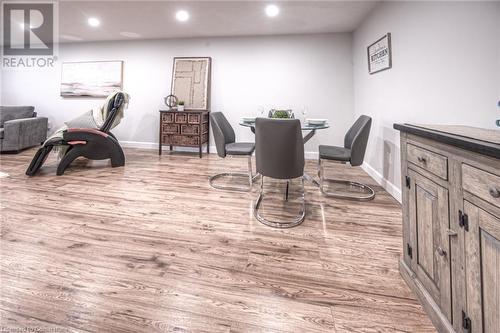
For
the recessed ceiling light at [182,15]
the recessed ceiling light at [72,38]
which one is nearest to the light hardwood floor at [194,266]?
the recessed ceiling light at [182,15]

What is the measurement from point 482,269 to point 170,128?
4741mm

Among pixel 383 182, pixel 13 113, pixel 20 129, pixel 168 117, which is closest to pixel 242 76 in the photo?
pixel 168 117

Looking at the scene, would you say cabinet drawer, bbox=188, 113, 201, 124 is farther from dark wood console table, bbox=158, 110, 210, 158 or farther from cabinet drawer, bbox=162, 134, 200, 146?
cabinet drawer, bbox=162, 134, 200, 146

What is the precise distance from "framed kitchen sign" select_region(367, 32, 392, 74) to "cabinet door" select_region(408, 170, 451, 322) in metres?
2.12

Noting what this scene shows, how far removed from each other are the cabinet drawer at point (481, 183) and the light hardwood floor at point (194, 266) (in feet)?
2.30

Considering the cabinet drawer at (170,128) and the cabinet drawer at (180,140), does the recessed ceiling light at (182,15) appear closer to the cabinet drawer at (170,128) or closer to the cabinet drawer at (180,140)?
the cabinet drawer at (170,128)

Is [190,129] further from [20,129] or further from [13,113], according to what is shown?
[13,113]

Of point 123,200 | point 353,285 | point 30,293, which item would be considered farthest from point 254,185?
point 30,293

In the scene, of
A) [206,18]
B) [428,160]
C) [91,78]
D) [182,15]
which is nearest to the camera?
[428,160]

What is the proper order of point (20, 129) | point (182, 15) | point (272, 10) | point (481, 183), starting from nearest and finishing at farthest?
point (481, 183), point (272, 10), point (182, 15), point (20, 129)

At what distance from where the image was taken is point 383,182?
3.00 meters

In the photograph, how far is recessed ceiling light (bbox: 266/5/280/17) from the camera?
337 cm

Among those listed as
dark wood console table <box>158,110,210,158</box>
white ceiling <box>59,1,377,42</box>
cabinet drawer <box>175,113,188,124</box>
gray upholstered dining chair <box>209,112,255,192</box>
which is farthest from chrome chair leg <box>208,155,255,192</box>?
white ceiling <box>59,1,377,42</box>

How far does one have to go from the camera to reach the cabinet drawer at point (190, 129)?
15.3 feet
